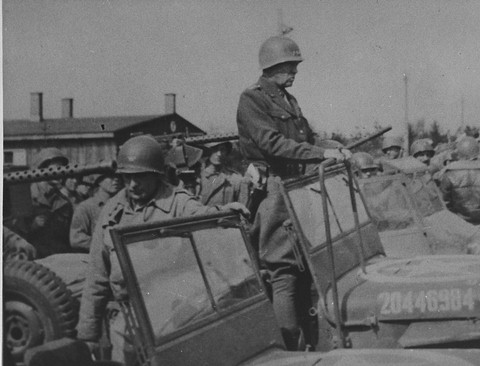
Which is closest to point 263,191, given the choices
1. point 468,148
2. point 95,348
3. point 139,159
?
point 139,159

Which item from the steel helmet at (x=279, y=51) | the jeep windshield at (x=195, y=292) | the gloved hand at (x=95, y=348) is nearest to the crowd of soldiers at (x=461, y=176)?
the steel helmet at (x=279, y=51)

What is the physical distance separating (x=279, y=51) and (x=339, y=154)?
2.19ft

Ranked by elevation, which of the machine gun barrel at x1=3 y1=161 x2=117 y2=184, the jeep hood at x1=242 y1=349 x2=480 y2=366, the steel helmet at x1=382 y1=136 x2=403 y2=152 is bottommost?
the jeep hood at x1=242 y1=349 x2=480 y2=366

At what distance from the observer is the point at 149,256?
2.09 m

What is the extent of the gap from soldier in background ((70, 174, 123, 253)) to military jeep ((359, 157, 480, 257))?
1.99 meters

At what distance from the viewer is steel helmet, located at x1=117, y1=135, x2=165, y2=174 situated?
323 cm

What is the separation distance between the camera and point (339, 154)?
3.12m

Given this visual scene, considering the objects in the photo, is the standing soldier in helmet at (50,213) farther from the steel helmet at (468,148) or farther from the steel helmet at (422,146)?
the steel helmet at (422,146)

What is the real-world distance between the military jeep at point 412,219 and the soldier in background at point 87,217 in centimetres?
199

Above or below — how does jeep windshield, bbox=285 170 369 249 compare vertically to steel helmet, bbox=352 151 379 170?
below

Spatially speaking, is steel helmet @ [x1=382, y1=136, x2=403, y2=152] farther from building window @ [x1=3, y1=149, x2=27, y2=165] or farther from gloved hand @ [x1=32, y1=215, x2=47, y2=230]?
building window @ [x1=3, y1=149, x2=27, y2=165]

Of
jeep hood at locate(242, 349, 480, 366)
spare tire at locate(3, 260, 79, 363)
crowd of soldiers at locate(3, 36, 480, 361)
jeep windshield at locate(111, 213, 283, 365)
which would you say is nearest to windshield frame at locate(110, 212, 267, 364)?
jeep windshield at locate(111, 213, 283, 365)

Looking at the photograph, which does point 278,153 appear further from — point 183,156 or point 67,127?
point 183,156

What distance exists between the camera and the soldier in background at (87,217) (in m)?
4.99
